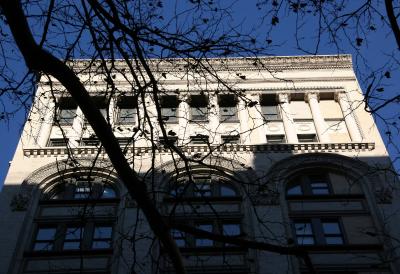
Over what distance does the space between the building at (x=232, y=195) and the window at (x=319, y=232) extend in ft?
0.14

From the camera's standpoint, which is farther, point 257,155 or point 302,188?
point 257,155

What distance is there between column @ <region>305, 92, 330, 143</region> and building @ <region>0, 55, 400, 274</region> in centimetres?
6

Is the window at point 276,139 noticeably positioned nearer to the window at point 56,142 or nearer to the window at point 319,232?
the window at point 319,232

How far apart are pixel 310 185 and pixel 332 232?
2.99 m

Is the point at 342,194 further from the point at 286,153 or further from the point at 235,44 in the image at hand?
the point at 235,44

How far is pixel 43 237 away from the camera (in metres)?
22.7

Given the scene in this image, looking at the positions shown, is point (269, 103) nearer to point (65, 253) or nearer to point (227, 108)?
point (227, 108)

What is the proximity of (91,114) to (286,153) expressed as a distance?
17065 mm

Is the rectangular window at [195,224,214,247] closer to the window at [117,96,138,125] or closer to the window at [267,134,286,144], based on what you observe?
the window at [117,96,138,125]

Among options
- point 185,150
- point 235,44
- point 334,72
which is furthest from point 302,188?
point 235,44

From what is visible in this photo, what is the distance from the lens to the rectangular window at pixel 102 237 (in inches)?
862

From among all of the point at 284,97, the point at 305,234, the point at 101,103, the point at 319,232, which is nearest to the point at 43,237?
the point at 101,103

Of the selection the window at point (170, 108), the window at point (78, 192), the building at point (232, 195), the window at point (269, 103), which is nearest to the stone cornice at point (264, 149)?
the building at point (232, 195)

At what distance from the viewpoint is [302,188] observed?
2475cm
